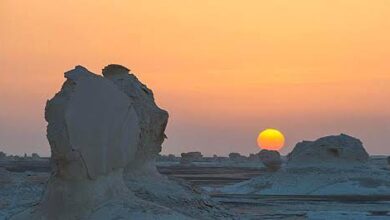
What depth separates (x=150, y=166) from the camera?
24172 millimetres

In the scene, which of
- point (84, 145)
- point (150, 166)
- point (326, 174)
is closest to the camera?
point (84, 145)

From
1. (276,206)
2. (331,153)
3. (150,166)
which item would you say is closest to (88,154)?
(150,166)

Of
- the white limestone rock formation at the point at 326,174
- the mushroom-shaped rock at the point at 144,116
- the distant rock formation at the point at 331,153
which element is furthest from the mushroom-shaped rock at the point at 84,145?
the distant rock formation at the point at 331,153

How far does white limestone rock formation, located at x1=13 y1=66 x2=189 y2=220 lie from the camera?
18328 millimetres

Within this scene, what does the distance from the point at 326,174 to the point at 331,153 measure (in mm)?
3548

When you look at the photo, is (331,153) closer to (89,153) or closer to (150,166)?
(150,166)

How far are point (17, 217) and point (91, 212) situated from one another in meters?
3.20

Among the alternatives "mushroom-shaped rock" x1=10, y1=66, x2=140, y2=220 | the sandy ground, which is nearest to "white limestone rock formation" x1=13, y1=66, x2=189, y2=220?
"mushroom-shaped rock" x1=10, y1=66, x2=140, y2=220

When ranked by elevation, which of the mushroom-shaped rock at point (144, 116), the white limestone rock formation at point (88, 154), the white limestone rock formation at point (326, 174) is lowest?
the white limestone rock formation at point (88, 154)

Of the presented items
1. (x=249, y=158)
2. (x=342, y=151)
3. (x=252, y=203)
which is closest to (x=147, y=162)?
(x=252, y=203)

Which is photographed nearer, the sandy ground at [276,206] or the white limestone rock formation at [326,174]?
the sandy ground at [276,206]

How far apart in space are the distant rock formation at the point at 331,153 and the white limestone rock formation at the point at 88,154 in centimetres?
3736

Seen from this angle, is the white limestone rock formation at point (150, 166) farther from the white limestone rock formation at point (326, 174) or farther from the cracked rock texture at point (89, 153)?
the white limestone rock formation at point (326, 174)

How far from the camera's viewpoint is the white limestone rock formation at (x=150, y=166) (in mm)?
22609
